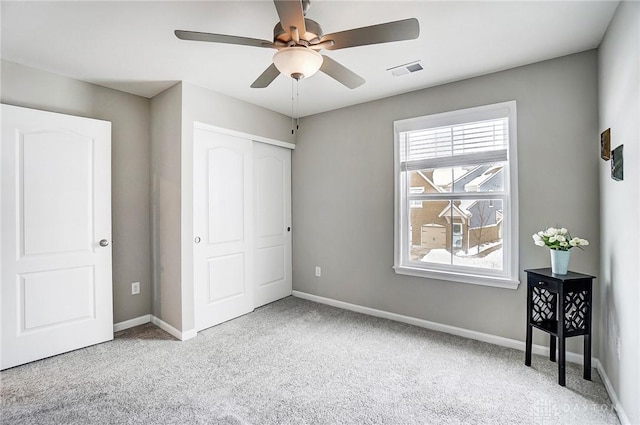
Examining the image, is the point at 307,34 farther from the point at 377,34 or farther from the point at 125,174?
the point at 125,174

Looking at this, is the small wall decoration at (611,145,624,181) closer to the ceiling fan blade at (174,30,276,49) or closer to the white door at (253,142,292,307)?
the ceiling fan blade at (174,30,276,49)

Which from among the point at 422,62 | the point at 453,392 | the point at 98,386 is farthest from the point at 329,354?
the point at 422,62

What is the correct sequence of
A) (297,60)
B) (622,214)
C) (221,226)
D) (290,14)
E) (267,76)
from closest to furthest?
(290,14)
(297,60)
(622,214)
(267,76)
(221,226)

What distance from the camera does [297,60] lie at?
1.75m

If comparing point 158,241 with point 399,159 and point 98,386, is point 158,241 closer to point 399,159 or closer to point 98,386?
point 98,386

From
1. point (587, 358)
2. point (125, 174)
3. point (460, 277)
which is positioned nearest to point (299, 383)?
point (460, 277)

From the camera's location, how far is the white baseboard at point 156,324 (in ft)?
10.0

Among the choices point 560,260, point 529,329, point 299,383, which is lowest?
point 299,383

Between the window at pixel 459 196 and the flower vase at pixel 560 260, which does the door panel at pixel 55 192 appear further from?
the flower vase at pixel 560 260

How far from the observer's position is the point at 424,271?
3.27 m

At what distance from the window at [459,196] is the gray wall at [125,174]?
2745 millimetres

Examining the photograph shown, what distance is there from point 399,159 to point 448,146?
51 cm

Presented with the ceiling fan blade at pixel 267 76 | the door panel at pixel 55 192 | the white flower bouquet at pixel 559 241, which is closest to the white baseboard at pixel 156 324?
the door panel at pixel 55 192

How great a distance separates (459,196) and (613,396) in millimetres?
1781
